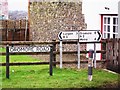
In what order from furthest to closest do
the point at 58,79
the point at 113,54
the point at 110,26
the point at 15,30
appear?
1. the point at 15,30
2. the point at 110,26
3. the point at 113,54
4. the point at 58,79

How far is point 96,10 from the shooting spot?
20453 millimetres

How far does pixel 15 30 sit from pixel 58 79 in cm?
1847

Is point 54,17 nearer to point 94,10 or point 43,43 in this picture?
point 94,10

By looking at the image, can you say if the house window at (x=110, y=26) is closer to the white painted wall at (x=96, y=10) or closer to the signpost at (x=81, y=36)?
the white painted wall at (x=96, y=10)

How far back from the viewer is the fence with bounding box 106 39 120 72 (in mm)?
14023

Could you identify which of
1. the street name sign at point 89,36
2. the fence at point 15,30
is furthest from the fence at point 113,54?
the fence at point 15,30

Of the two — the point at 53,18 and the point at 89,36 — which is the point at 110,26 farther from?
the point at 53,18

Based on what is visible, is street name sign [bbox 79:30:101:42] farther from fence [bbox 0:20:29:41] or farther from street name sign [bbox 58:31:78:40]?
fence [bbox 0:20:29:41]

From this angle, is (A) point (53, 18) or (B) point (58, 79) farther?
(A) point (53, 18)

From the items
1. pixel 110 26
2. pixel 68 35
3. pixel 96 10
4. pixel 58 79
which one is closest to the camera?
pixel 58 79

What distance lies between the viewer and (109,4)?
19547 mm

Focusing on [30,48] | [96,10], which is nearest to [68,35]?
[30,48]

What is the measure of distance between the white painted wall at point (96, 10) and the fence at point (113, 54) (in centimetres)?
454

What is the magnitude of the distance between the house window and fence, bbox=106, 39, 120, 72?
4.29 meters
